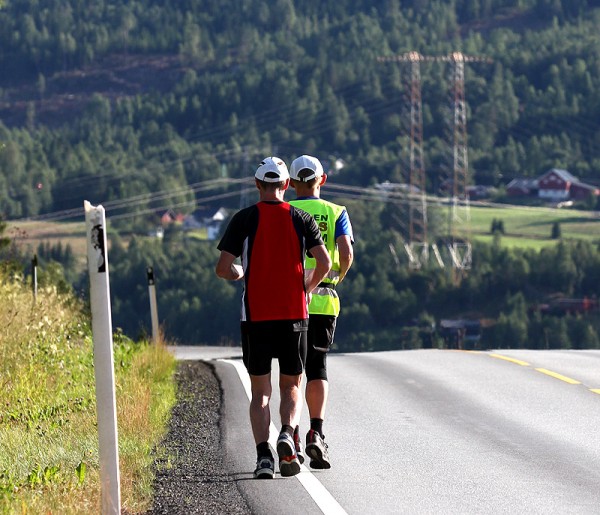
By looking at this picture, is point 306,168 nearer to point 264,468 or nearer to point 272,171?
point 272,171

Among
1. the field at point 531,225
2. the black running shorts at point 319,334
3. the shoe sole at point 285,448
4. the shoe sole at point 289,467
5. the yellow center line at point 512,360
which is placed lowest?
the field at point 531,225

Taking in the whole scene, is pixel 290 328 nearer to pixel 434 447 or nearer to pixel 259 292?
pixel 259 292

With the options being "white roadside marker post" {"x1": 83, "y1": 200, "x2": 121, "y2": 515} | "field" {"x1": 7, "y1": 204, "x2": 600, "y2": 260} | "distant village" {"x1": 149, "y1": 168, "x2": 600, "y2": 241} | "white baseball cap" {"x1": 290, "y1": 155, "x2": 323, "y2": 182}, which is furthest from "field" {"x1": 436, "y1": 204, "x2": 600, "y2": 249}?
"white roadside marker post" {"x1": 83, "y1": 200, "x2": 121, "y2": 515}

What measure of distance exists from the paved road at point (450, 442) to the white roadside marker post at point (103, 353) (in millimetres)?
1108

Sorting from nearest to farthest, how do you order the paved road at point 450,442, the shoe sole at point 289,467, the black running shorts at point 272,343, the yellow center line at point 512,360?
the paved road at point 450,442 → the shoe sole at point 289,467 → the black running shorts at point 272,343 → the yellow center line at point 512,360

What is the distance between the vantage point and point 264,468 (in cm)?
810

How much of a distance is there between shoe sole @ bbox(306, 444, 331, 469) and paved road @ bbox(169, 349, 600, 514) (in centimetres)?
7

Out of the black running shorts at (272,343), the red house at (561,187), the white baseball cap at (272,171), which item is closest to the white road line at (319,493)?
the black running shorts at (272,343)

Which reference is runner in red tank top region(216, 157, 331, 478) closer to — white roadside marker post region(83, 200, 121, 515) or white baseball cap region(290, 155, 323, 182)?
white baseball cap region(290, 155, 323, 182)

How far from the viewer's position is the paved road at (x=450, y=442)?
7500mm

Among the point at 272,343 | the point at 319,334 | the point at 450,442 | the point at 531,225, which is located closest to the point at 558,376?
the point at 450,442

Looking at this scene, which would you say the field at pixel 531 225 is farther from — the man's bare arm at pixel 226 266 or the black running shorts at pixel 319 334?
the man's bare arm at pixel 226 266

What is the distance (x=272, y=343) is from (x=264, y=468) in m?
0.73

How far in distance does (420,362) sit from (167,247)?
13002cm
